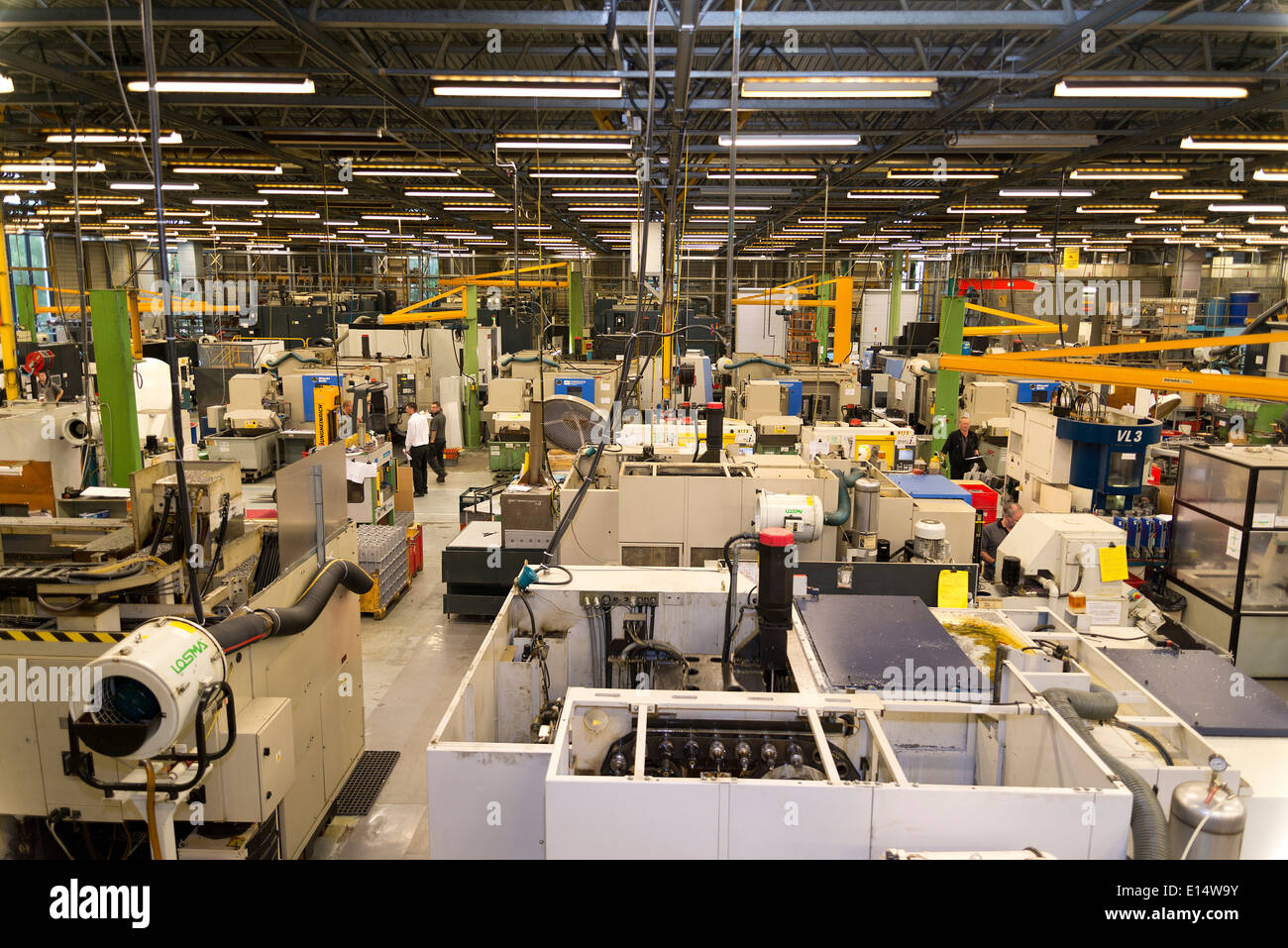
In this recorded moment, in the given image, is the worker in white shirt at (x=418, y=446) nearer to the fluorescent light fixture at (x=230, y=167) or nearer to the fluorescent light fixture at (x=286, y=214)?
the fluorescent light fixture at (x=230, y=167)

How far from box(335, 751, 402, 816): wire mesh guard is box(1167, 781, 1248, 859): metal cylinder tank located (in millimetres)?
4661

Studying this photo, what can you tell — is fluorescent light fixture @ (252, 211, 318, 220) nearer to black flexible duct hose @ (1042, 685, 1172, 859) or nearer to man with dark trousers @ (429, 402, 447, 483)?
man with dark trousers @ (429, 402, 447, 483)

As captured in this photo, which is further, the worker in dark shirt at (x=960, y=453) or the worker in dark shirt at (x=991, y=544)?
the worker in dark shirt at (x=960, y=453)

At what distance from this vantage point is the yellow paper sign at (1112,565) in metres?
5.18

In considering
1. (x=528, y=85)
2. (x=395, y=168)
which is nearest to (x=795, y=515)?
(x=528, y=85)

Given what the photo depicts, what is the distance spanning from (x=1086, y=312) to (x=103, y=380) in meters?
22.8

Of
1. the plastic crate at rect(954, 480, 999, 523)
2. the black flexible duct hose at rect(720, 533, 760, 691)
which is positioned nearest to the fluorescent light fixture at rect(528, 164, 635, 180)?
the plastic crate at rect(954, 480, 999, 523)

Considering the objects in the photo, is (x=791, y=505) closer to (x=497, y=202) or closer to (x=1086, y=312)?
(x=497, y=202)

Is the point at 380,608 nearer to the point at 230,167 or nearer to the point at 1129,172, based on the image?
the point at 230,167

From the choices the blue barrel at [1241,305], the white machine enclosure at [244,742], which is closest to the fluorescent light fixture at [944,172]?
the white machine enclosure at [244,742]

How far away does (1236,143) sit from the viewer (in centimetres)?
805

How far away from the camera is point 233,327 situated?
23.7m

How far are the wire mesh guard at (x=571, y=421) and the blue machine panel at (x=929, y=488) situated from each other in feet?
8.04

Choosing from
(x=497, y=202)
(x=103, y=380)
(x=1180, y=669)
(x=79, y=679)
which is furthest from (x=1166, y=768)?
(x=497, y=202)
